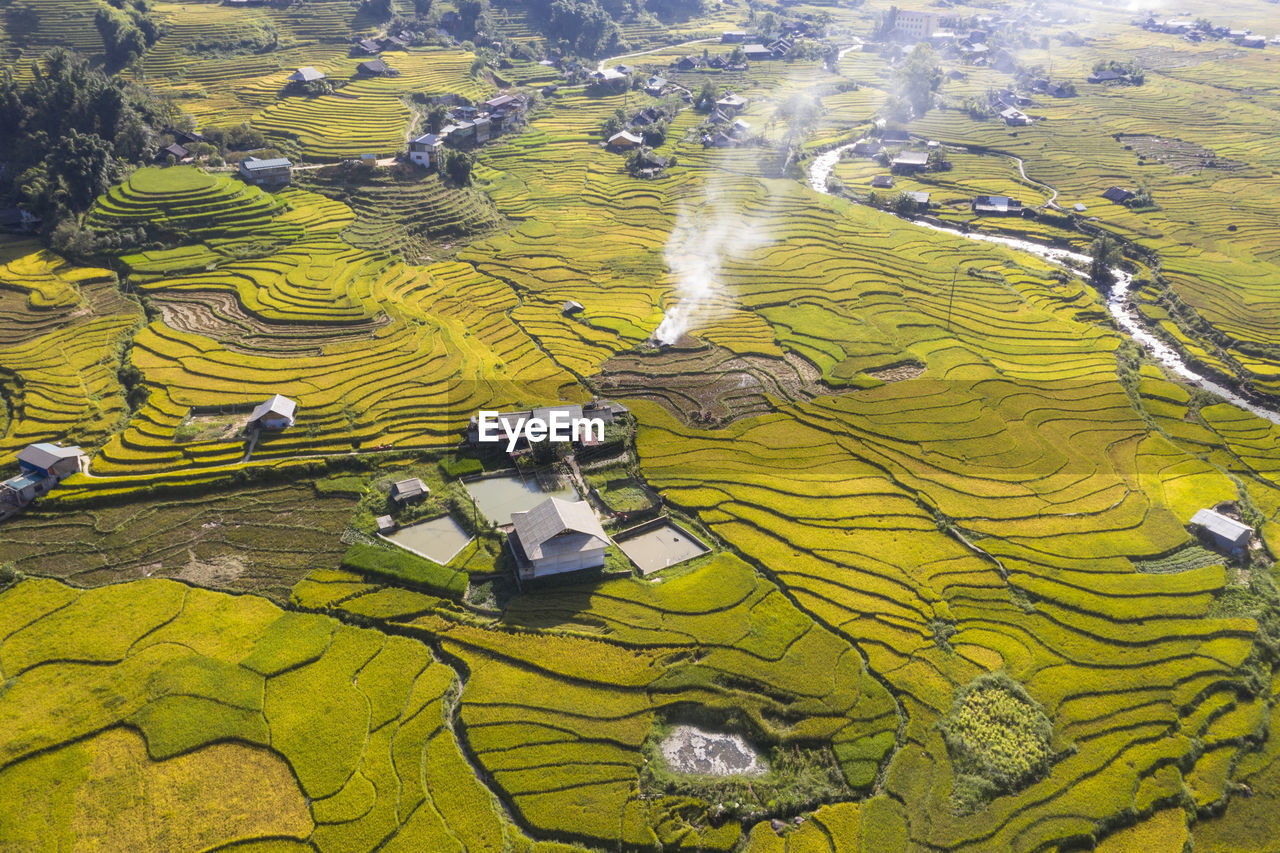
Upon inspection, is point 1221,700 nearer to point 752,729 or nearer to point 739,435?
point 752,729

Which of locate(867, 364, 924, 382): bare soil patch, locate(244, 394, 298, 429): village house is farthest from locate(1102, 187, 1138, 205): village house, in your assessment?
locate(244, 394, 298, 429): village house

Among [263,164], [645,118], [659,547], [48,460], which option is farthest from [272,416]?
[645,118]

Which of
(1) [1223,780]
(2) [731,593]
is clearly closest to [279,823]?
(2) [731,593]

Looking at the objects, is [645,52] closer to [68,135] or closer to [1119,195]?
[1119,195]

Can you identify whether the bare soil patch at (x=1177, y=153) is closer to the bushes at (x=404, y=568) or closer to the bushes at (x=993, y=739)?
the bushes at (x=993, y=739)

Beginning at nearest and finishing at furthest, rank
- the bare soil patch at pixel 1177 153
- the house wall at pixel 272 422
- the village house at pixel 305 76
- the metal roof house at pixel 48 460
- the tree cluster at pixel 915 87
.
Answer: the metal roof house at pixel 48 460 → the house wall at pixel 272 422 → the bare soil patch at pixel 1177 153 → the village house at pixel 305 76 → the tree cluster at pixel 915 87

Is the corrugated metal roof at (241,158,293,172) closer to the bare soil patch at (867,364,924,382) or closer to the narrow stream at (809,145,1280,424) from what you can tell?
the narrow stream at (809,145,1280,424)

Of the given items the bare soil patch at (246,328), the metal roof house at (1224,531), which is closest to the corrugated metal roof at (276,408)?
the bare soil patch at (246,328)
